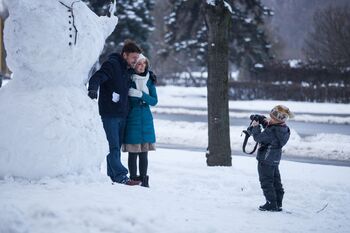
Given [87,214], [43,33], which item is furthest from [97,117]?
[87,214]

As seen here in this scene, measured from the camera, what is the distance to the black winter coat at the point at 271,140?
18.5 ft

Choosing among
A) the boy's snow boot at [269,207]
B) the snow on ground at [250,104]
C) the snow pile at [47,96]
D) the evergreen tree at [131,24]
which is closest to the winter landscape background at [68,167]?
the snow pile at [47,96]

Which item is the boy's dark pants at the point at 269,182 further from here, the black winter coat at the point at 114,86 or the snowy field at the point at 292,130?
the snowy field at the point at 292,130

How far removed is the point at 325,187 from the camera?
724 cm

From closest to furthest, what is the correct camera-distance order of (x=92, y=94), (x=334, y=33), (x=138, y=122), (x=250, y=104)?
(x=92, y=94)
(x=138, y=122)
(x=250, y=104)
(x=334, y=33)

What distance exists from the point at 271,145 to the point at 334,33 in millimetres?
24393

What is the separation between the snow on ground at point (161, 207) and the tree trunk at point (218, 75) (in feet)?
4.84

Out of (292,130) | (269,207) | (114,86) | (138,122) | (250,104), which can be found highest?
(114,86)

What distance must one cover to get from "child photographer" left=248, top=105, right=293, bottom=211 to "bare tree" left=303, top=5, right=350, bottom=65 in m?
23.4

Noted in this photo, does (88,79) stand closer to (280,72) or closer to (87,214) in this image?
(87,214)

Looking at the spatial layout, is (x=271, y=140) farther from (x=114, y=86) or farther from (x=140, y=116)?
(x=114, y=86)

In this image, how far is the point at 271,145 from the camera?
18.6ft

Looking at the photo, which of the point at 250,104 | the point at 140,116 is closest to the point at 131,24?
the point at 250,104

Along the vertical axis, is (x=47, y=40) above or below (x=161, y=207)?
above
